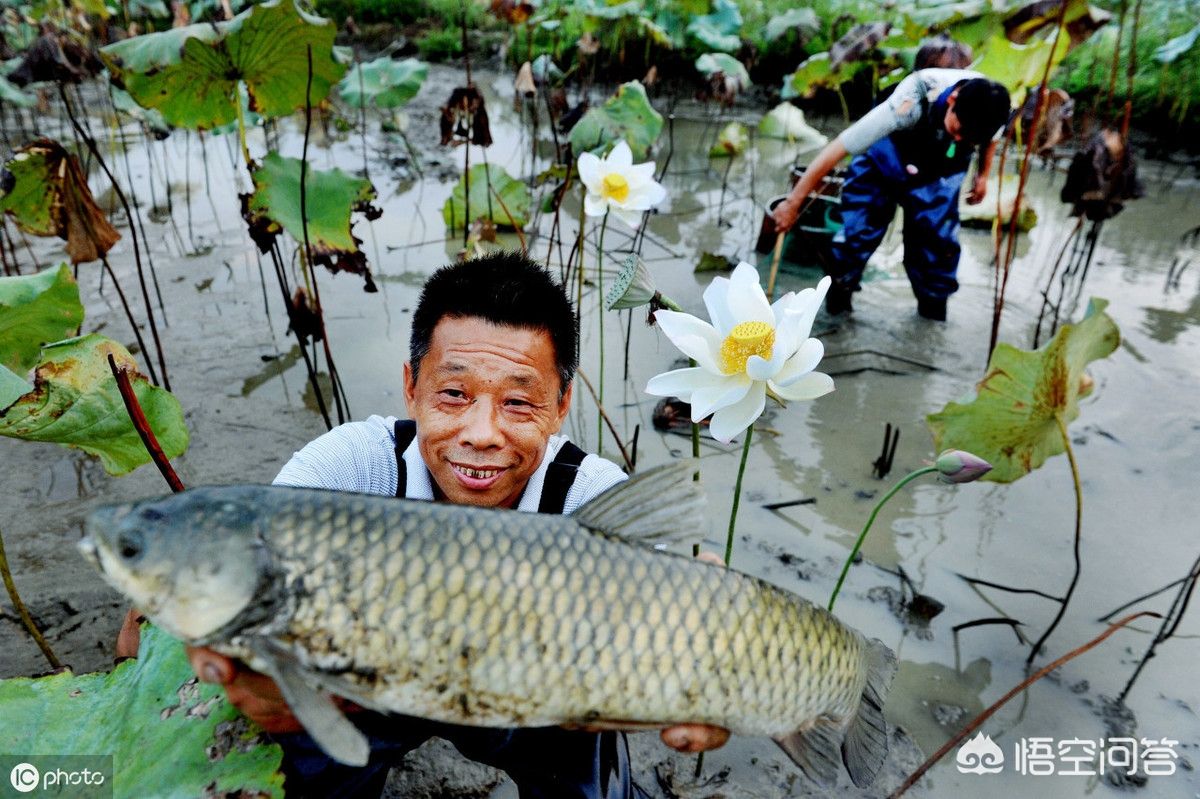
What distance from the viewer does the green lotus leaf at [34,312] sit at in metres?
2.03

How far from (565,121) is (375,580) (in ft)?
14.3

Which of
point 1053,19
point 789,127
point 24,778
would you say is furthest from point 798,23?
point 24,778

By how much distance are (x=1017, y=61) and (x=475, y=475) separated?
4612mm

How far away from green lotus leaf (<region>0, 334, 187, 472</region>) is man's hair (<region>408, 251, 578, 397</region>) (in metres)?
0.69

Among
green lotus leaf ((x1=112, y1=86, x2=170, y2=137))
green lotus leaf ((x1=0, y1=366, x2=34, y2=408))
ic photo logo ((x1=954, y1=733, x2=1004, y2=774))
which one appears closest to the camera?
green lotus leaf ((x1=0, y1=366, x2=34, y2=408))

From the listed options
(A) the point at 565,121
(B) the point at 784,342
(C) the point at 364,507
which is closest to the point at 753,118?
(A) the point at 565,121

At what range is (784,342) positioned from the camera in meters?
1.69

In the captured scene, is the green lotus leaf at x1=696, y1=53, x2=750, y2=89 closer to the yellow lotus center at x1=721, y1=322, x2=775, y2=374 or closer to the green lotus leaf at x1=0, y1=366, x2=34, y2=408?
the yellow lotus center at x1=721, y1=322, x2=775, y2=374

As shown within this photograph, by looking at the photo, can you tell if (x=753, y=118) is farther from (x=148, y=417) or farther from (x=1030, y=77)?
(x=148, y=417)

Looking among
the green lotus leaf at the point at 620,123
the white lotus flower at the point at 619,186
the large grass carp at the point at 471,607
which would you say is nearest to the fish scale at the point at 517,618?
the large grass carp at the point at 471,607

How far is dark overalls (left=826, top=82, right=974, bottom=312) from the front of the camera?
4.81 m

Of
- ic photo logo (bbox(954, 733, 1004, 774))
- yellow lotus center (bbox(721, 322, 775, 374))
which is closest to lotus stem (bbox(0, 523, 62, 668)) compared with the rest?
yellow lotus center (bbox(721, 322, 775, 374))

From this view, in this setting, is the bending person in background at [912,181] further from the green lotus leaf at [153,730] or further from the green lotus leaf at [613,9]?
the green lotus leaf at [613,9]

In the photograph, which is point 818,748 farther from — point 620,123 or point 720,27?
point 720,27
